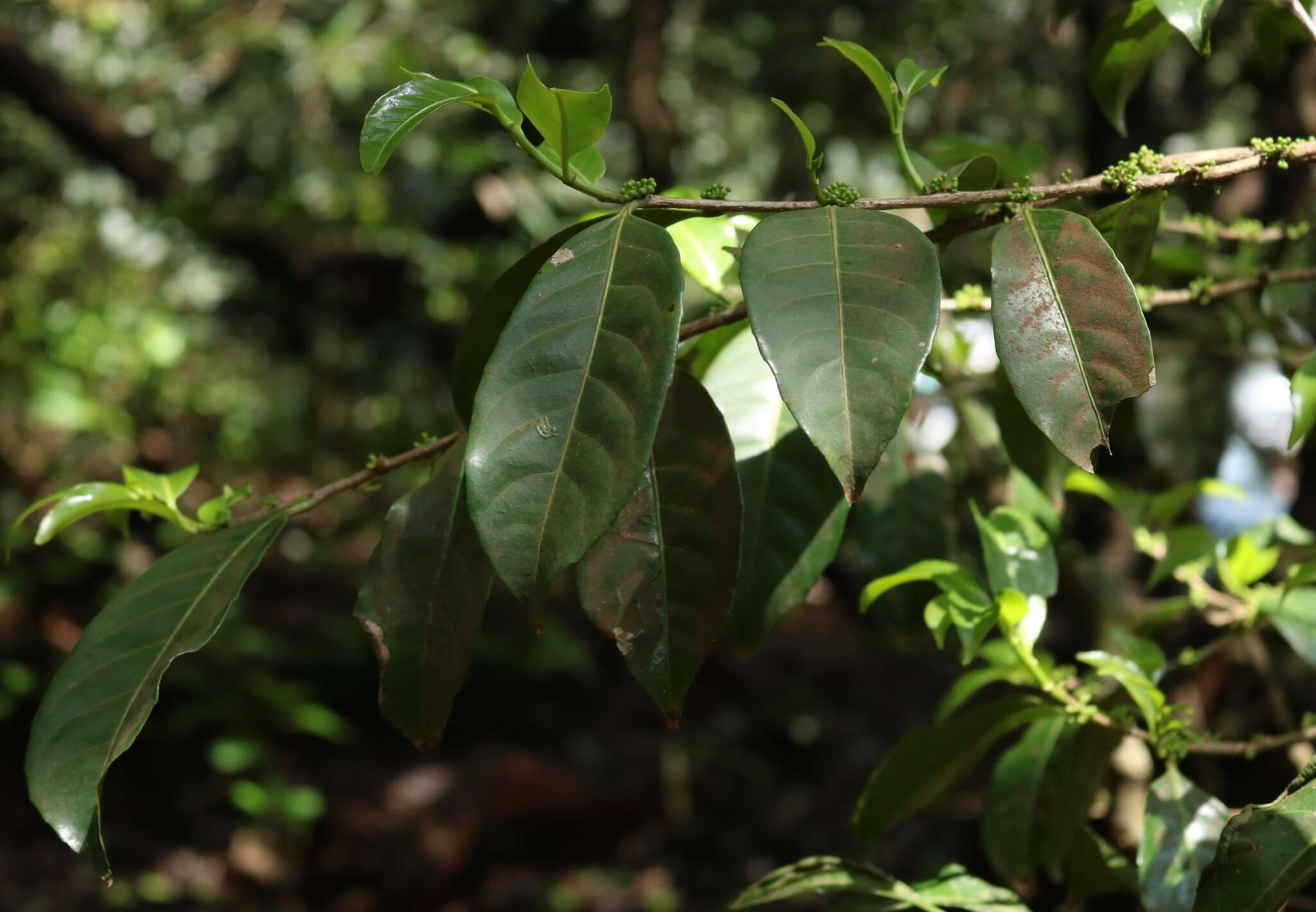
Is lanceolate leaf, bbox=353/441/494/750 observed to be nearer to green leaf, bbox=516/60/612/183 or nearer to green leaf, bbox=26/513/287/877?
green leaf, bbox=26/513/287/877

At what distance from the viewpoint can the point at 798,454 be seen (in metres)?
0.77

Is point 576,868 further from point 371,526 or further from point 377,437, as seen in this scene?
point 371,526

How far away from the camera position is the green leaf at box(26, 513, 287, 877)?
1.82 feet

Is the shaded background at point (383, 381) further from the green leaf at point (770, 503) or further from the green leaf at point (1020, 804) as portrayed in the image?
the green leaf at point (770, 503)

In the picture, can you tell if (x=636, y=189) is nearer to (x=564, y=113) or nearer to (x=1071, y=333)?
(x=564, y=113)

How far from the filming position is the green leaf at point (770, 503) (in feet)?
2.43

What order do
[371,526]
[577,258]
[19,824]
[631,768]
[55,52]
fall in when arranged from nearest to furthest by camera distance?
1. [577,258]
2. [19,824]
3. [631,768]
4. [55,52]
5. [371,526]

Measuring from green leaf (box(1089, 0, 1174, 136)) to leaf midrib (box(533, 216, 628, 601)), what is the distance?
47cm

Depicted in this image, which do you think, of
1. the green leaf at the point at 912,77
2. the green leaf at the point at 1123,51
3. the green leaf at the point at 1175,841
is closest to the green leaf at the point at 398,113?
the green leaf at the point at 912,77

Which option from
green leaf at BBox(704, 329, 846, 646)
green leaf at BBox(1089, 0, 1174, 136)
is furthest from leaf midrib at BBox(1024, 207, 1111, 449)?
green leaf at BBox(1089, 0, 1174, 136)

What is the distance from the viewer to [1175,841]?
737mm

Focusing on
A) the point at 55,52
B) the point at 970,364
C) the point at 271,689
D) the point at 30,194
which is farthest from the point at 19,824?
the point at 970,364

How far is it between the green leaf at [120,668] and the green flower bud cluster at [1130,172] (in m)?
0.49

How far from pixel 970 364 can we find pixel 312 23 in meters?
2.72
